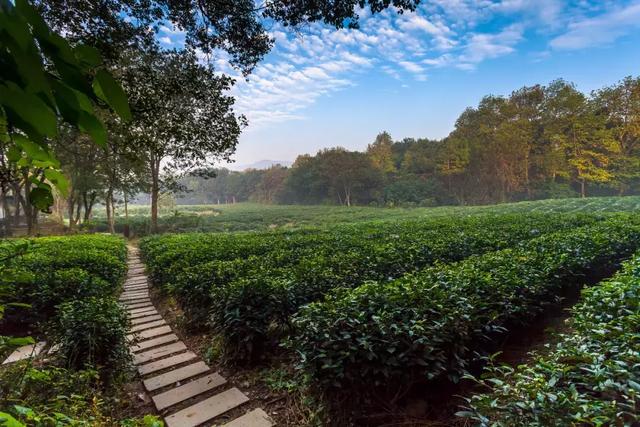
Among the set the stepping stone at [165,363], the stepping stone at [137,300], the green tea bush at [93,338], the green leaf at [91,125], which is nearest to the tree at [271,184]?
the stepping stone at [137,300]

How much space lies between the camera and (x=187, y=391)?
11.2 ft

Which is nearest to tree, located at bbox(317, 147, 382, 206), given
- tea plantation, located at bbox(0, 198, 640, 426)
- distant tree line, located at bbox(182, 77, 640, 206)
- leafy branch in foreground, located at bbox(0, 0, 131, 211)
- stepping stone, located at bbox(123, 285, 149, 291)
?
distant tree line, located at bbox(182, 77, 640, 206)

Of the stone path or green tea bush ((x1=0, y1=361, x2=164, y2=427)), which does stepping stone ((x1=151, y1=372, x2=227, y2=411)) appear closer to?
the stone path

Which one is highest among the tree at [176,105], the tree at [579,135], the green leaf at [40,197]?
the tree at [579,135]

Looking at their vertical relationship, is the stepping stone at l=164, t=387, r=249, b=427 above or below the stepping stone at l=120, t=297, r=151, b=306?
above

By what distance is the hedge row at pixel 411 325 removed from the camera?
2498 millimetres

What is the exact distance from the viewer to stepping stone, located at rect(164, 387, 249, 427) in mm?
2918

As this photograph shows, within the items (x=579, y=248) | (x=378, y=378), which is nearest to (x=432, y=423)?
(x=378, y=378)

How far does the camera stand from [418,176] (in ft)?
164

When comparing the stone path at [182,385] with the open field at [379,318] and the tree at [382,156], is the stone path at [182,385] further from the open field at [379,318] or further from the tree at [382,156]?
the tree at [382,156]

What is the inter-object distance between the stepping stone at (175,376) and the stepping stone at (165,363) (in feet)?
0.57

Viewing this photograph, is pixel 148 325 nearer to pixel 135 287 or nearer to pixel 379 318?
pixel 135 287

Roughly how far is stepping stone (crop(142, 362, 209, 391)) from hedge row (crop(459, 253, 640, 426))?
10.5ft

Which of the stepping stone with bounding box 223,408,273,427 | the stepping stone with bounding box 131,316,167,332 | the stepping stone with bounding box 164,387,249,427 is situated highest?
the stepping stone with bounding box 164,387,249,427
